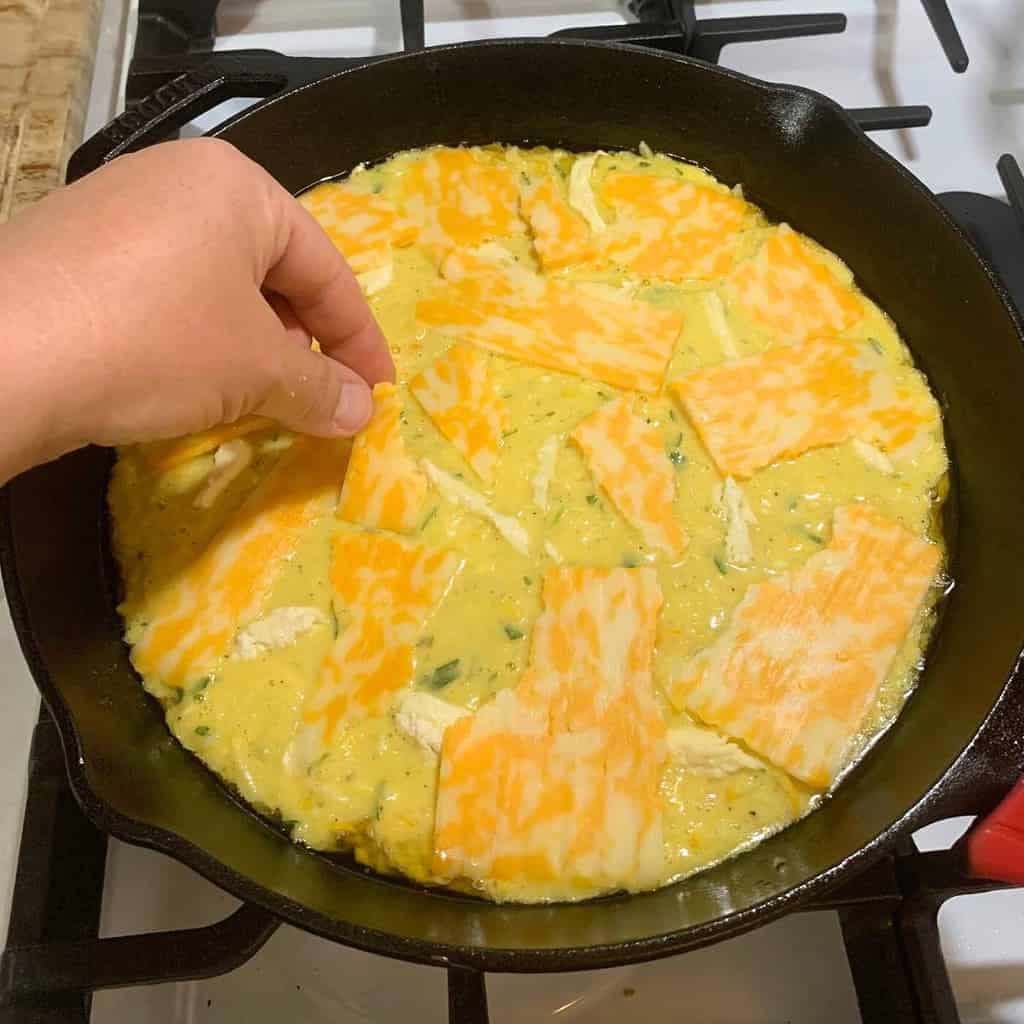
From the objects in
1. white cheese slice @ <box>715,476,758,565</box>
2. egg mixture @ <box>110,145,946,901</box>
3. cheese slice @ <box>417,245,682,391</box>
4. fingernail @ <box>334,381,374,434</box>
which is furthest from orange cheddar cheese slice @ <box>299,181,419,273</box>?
white cheese slice @ <box>715,476,758,565</box>

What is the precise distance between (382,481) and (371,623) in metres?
0.18

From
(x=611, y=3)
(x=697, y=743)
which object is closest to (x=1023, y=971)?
(x=697, y=743)

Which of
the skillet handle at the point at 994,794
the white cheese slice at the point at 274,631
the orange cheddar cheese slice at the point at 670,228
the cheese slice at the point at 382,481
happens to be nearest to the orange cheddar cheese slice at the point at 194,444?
the cheese slice at the point at 382,481

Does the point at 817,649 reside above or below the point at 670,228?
below

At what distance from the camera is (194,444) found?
132cm

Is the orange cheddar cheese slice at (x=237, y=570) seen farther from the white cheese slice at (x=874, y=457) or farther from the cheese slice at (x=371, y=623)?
the white cheese slice at (x=874, y=457)

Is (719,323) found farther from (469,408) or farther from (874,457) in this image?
(469,408)

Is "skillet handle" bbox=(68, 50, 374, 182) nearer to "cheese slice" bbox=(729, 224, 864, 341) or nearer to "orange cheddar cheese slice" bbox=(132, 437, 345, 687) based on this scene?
"orange cheddar cheese slice" bbox=(132, 437, 345, 687)

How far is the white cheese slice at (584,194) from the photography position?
1.52 metres

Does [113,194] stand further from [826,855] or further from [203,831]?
[826,855]

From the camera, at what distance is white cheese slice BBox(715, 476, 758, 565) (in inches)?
49.7

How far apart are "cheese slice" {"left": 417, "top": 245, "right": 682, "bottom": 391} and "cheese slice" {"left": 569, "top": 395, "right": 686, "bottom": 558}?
8 centimetres

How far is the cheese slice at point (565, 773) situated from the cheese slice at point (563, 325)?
365 millimetres

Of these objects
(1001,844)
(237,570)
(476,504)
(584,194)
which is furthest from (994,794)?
(584,194)
